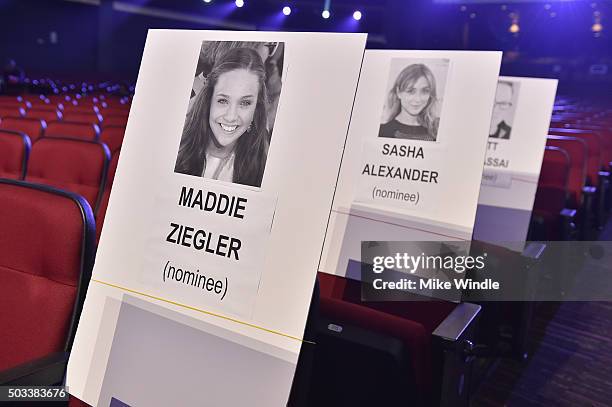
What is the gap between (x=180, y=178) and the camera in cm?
112

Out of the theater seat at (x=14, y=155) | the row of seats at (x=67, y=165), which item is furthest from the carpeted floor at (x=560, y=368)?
the theater seat at (x=14, y=155)

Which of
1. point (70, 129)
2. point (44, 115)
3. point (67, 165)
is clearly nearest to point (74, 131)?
point (70, 129)

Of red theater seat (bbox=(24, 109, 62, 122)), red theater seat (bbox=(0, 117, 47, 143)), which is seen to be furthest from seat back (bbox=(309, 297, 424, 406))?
red theater seat (bbox=(24, 109, 62, 122))

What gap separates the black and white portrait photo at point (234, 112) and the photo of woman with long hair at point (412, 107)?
0.81m

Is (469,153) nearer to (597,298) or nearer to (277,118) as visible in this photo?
(277,118)

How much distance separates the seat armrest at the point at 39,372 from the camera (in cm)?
108

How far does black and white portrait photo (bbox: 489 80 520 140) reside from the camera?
2.35 m

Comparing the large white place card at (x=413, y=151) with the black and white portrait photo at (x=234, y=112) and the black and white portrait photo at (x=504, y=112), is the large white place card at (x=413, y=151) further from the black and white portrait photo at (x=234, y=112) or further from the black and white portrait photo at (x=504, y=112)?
the black and white portrait photo at (x=234, y=112)

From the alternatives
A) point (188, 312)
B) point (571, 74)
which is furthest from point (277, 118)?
point (571, 74)

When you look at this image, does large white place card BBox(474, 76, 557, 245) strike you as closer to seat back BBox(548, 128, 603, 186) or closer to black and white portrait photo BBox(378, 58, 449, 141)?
black and white portrait photo BBox(378, 58, 449, 141)

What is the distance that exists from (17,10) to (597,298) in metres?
14.7

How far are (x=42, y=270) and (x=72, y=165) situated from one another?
1.42 m

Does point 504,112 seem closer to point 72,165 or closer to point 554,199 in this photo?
point 554,199

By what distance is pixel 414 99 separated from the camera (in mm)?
1791
